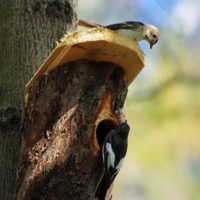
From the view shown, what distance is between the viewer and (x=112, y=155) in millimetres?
3541

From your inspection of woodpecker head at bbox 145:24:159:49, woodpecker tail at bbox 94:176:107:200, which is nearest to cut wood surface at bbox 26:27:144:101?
woodpecker tail at bbox 94:176:107:200

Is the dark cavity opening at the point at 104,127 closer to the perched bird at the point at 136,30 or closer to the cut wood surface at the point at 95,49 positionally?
the cut wood surface at the point at 95,49

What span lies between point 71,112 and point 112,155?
0.52 metres

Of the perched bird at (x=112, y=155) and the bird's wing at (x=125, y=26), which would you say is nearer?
the perched bird at (x=112, y=155)

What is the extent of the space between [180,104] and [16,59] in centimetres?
393

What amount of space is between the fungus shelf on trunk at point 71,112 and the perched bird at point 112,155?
0.06 meters

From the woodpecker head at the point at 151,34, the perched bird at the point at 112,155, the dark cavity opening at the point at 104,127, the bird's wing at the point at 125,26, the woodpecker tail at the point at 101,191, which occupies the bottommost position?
the woodpecker tail at the point at 101,191

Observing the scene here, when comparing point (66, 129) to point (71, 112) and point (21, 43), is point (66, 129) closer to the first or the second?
point (71, 112)

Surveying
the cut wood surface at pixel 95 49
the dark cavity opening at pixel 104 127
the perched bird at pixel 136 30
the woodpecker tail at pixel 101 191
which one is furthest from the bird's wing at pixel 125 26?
the woodpecker tail at pixel 101 191

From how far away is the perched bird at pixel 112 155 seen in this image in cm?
335

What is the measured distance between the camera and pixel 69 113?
11.2 feet

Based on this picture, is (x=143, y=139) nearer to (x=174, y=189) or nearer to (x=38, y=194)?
(x=174, y=189)

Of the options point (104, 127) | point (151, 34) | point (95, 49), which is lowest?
point (104, 127)

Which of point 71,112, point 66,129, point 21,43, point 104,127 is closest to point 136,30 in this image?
point 104,127
